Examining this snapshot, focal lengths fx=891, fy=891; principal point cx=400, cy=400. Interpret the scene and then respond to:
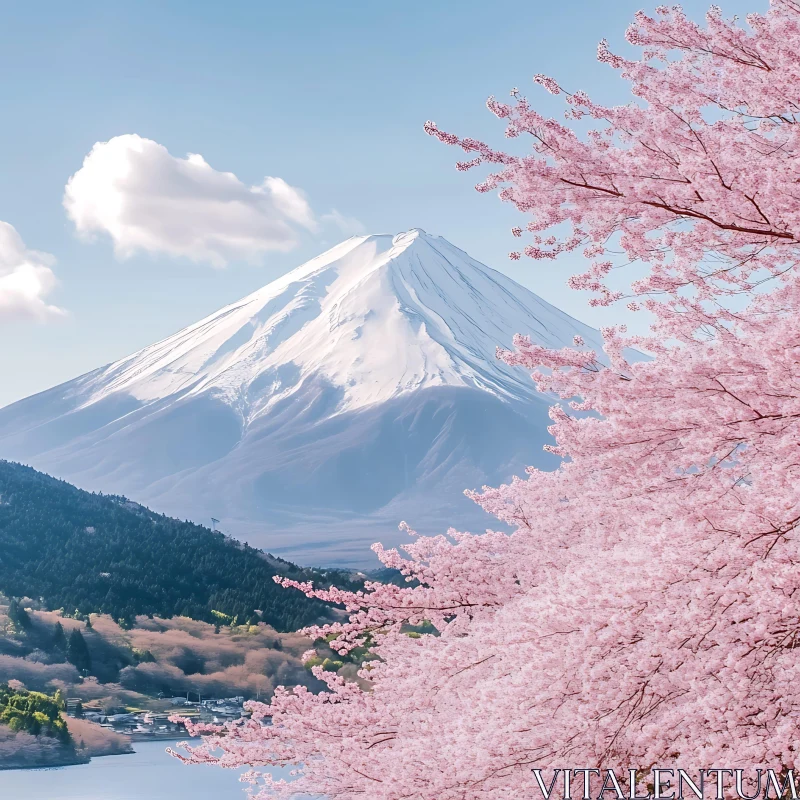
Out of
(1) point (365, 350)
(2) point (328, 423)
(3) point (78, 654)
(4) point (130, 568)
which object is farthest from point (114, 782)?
(1) point (365, 350)

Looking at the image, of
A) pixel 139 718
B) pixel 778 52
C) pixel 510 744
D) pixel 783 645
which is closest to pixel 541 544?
pixel 510 744

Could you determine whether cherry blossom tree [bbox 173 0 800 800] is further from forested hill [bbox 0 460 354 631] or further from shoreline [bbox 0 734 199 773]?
forested hill [bbox 0 460 354 631]

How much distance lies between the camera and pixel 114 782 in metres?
45.2

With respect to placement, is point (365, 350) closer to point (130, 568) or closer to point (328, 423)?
point (328, 423)

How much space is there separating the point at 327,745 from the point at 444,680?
4.19ft

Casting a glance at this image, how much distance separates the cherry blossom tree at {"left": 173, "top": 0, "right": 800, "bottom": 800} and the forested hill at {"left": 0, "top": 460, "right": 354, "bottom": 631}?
177ft

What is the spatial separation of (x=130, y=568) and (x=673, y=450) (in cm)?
6154

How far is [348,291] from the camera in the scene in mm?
199000

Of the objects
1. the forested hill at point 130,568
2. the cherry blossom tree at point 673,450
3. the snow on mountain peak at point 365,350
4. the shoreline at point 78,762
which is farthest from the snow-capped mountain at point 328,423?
the cherry blossom tree at point 673,450

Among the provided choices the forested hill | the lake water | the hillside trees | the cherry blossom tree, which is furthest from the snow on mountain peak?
the cherry blossom tree

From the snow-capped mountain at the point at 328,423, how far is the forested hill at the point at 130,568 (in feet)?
267

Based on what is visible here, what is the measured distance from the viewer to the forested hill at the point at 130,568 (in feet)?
199

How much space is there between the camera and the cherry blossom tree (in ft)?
11.9

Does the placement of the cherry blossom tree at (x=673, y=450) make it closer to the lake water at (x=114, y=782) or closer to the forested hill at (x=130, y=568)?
the lake water at (x=114, y=782)
